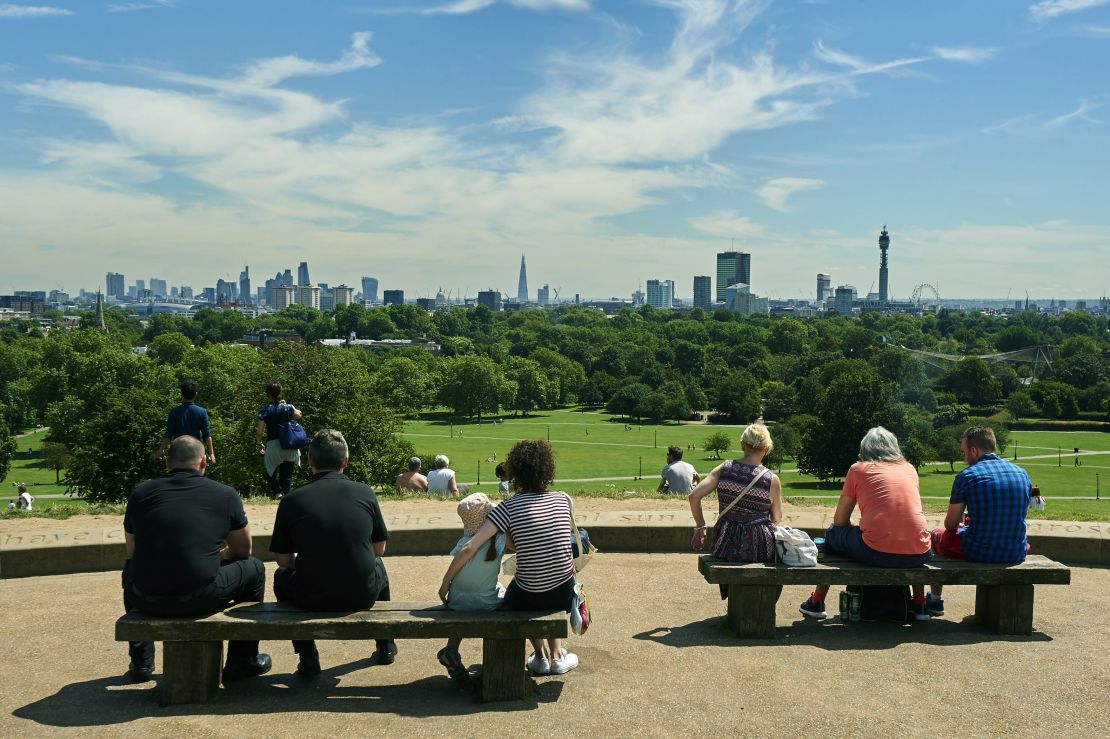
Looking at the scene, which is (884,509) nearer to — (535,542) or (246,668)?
(535,542)

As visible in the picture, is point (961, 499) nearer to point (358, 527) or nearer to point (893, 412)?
point (358, 527)

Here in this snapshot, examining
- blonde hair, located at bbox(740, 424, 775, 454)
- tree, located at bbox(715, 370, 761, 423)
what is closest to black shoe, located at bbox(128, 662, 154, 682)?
blonde hair, located at bbox(740, 424, 775, 454)

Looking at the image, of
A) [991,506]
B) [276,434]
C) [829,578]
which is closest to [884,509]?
[829,578]

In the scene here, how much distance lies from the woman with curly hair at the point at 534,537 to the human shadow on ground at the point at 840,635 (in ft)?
4.40

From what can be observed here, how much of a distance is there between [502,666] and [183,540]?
208 centimetres

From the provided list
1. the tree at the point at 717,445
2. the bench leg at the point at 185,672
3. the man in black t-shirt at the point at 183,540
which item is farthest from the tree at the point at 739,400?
the bench leg at the point at 185,672

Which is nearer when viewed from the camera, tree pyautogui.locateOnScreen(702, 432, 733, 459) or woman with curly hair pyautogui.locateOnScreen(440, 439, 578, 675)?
woman with curly hair pyautogui.locateOnScreen(440, 439, 578, 675)

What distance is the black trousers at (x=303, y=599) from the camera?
19.3 ft

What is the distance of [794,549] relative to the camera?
691 cm

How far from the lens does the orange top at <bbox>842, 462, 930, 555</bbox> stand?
22.8 feet

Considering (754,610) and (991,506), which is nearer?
(754,610)

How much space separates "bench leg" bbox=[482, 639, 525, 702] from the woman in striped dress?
191cm

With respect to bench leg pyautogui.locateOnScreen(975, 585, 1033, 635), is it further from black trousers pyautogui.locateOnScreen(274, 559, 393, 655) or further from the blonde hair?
black trousers pyautogui.locateOnScreen(274, 559, 393, 655)

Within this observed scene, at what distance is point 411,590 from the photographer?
8.46 m
